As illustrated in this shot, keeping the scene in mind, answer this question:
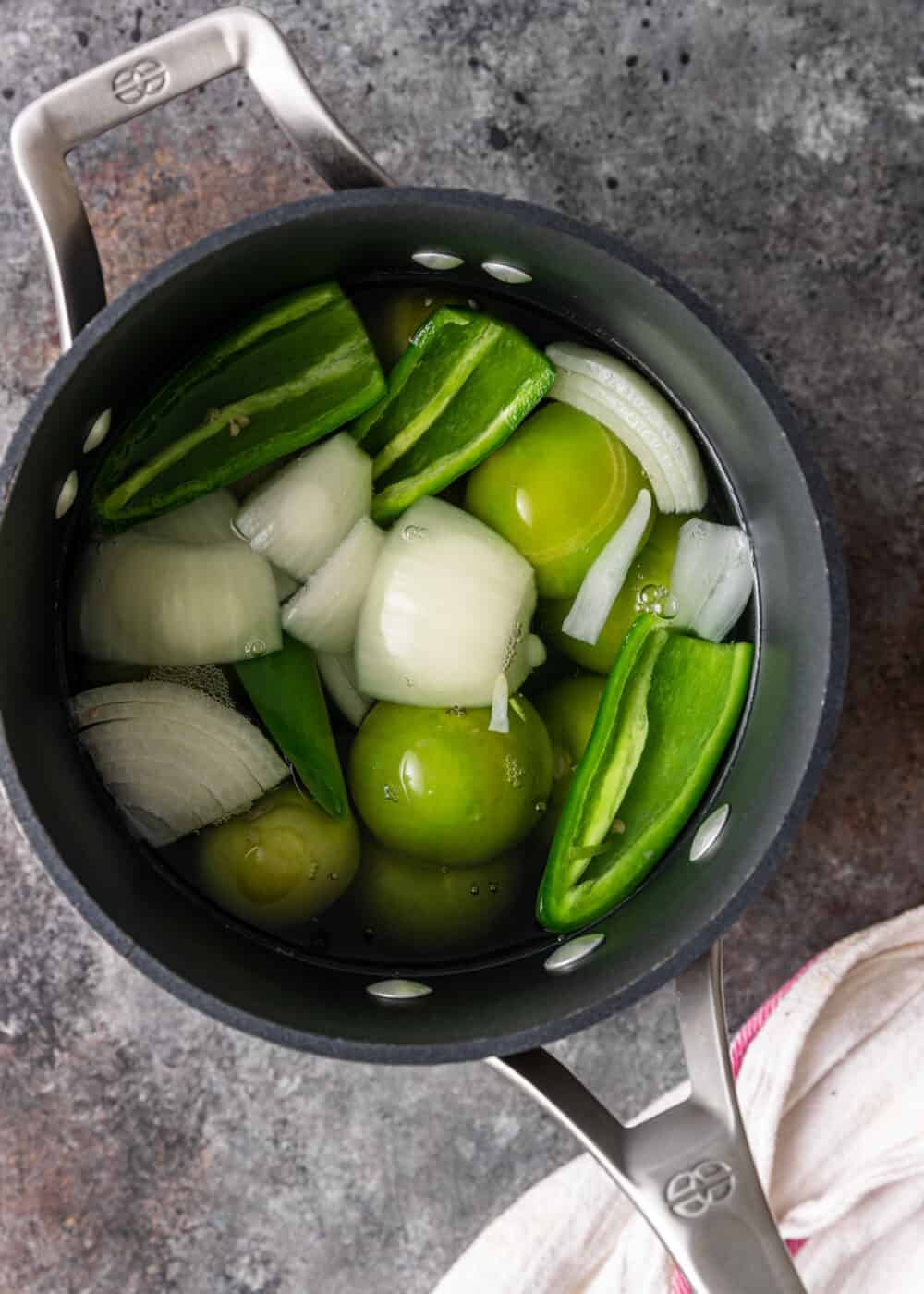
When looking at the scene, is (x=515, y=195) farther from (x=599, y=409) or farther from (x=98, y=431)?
Answer: (x=98, y=431)

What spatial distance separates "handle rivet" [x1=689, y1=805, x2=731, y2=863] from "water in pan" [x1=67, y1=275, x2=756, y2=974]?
4 centimetres

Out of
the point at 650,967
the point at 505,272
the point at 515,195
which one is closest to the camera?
the point at 650,967

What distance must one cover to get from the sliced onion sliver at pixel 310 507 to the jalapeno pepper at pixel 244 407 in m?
0.02

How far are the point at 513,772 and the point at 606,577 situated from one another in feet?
0.49

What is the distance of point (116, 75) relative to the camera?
70 centimetres

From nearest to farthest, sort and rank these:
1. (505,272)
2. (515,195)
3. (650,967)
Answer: (650,967) → (505,272) → (515,195)

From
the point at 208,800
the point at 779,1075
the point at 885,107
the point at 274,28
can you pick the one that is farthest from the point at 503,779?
the point at 885,107

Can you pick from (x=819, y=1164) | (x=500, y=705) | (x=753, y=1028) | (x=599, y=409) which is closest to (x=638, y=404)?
(x=599, y=409)

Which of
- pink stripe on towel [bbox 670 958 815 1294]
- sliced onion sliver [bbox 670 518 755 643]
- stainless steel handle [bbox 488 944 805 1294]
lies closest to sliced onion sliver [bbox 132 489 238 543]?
sliced onion sliver [bbox 670 518 755 643]

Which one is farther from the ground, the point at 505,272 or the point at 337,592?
the point at 505,272

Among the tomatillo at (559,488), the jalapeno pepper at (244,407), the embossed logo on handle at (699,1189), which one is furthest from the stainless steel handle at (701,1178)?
the jalapeno pepper at (244,407)

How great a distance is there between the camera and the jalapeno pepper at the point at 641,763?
2.59 ft

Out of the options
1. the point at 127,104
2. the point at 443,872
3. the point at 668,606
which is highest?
→ the point at 127,104

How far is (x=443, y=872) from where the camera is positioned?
2.74 feet
